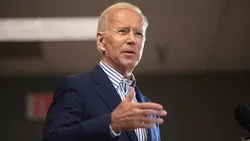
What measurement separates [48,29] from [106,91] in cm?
242

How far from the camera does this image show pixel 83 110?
1.17 metres

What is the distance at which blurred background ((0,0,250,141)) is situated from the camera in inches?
130

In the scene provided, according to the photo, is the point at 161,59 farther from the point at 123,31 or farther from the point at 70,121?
the point at 70,121

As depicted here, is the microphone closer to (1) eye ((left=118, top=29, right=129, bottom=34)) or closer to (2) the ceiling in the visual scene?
(1) eye ((left=118, top=29, right=129, bottom=34))

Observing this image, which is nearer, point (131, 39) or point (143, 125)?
point (143, 125)

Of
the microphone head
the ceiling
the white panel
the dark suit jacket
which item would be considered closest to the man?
the dark suit jacket

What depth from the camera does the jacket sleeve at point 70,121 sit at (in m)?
1.05

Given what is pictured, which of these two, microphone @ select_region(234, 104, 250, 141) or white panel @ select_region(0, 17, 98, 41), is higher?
white panel @ select_region(0, 17, 98, 41)

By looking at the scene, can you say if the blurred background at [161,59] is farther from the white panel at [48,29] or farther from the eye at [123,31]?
the eye at [123,31]

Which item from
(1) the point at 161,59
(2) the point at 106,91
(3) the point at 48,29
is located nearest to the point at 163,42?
(1) the point at 161,59

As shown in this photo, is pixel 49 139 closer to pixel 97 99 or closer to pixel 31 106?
pixel 97 99

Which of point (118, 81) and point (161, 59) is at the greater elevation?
point (161, 59)

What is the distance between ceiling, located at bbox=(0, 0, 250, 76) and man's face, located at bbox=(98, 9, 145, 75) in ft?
6.08

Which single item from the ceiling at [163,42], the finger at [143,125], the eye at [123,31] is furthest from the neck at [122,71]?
the ceiling at [163,42]
